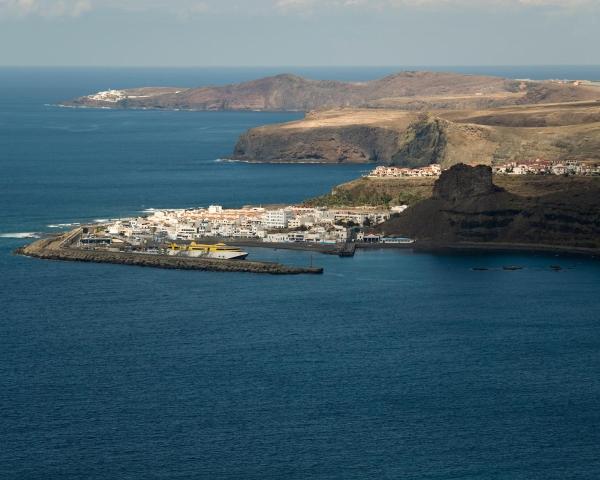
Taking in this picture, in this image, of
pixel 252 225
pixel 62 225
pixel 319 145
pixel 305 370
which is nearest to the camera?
pixel 305 370

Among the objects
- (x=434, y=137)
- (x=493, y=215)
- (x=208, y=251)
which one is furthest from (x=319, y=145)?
(x=208, y=251)

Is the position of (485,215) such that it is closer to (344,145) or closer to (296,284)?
(296,284)

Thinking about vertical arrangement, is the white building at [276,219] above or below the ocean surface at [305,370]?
above

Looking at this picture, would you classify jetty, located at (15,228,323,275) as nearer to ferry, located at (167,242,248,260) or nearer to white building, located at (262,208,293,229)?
ferry, located at (167,242,248,260)

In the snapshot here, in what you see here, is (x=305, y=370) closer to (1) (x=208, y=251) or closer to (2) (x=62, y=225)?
(1) (x=208, y=251)

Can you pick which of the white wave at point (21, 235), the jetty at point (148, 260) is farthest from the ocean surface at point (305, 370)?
the jetty at point (148, 260)

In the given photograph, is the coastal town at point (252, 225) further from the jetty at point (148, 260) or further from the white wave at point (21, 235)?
the white wave at point (21, 235)
